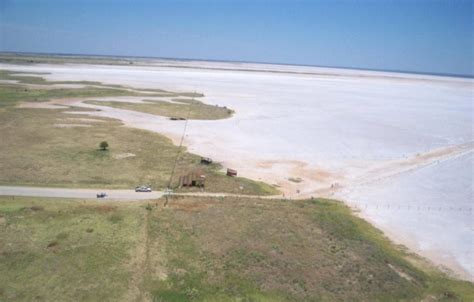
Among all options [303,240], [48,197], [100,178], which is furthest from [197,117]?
[303,240]

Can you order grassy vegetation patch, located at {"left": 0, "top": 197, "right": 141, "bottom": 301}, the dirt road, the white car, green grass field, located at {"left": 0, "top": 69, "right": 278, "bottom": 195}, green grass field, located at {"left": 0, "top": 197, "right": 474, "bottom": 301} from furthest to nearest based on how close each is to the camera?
green grass field, located at {"left": 0, "top": 69, "right": 278, "bottom": 195} < the white car < the dirt road < green grass field, located at {"left": 0, "top": 197, "right": 474, "bottom": 301} < grassy vegetation patch, located at {"left": 0, "top": 197, "right": 141, "bottom": 301}

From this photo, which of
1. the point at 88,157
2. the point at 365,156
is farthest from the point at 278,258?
the point at 365,156

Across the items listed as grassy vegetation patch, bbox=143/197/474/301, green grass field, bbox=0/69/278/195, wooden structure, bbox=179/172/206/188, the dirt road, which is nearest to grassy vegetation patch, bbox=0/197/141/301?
the dirt road

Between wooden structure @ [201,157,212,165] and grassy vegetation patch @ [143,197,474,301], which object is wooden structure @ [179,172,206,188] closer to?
grassy vegetation patch @ [143,197,474,301]

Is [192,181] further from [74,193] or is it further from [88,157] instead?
[88,157]

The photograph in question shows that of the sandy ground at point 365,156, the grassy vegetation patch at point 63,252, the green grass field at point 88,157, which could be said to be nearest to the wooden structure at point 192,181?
the green grass field at point 88,157
